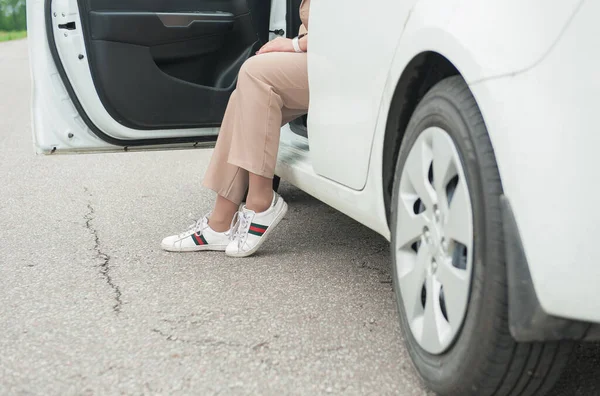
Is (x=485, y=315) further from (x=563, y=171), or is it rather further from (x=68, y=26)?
(x=68, y=26)

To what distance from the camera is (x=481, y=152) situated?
59.1 inches

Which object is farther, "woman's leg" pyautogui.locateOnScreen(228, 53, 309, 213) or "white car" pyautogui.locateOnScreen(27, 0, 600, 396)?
"woman's leg" pyautogui.locateOnScreen(228, 53, 309, 213)

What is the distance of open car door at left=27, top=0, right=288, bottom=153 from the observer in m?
3.02

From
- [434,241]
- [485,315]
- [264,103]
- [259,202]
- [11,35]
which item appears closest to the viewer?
[485,315]

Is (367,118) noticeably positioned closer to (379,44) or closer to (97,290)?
(379,44)

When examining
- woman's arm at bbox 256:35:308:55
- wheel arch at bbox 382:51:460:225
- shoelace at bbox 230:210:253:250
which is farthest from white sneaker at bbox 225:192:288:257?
wheel arch at bbox 382:51:460:225

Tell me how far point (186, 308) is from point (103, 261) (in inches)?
27.7

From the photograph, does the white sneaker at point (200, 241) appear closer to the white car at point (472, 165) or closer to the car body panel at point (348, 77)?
the white car at point (472, 165)

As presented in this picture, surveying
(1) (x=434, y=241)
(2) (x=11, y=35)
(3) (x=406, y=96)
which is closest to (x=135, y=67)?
(3) (x=406, y=96)

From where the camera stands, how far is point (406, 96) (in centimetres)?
198

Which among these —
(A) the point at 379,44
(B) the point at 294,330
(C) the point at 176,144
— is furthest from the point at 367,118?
(C) the point at 176,144

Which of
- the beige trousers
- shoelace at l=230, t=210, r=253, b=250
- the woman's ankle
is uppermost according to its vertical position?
the beige trousers

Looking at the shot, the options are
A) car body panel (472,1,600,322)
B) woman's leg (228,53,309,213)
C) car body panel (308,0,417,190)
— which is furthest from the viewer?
woman's leg (228,53,309,213)

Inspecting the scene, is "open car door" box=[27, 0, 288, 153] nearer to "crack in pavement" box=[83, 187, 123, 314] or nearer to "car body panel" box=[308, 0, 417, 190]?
"crack in pavement" box=[83, 187, 123, 314]
